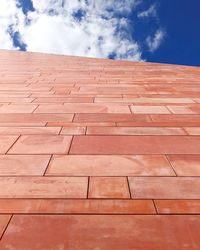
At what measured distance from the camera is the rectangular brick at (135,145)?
6.27ft

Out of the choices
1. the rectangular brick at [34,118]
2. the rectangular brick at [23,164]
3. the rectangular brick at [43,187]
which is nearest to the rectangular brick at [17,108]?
the rectangular brick at [34,118]

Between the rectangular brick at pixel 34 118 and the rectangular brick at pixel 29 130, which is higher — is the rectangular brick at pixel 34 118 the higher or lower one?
the lower one

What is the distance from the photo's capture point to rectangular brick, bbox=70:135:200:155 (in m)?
1.91

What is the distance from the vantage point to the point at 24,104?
119 inches

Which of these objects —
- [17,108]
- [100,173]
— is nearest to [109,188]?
[100,173]

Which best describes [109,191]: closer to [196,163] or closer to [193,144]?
[196,163]

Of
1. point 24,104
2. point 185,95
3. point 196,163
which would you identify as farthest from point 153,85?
point 196,163

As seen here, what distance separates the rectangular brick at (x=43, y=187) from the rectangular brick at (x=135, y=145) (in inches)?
14.5

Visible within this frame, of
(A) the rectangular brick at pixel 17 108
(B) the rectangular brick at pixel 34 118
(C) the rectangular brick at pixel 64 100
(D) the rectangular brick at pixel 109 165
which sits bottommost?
(C) the rectangular brick at pixel 64 100

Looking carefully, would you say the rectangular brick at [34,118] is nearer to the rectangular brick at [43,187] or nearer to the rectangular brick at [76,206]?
the rectangular brick at [43,187]

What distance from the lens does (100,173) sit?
1.62 metres

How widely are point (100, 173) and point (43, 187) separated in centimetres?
29

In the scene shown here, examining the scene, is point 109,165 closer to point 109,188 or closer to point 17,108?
point 109,188

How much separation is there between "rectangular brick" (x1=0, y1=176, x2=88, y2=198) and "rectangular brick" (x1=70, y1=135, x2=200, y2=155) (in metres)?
0.37
